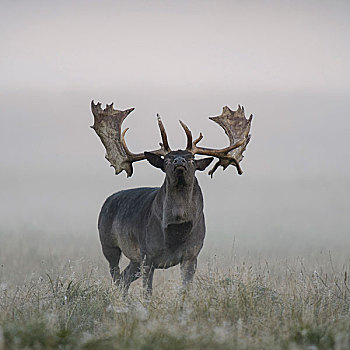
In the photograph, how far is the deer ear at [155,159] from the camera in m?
9.77

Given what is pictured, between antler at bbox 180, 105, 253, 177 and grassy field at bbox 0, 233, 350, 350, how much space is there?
4.81 feet

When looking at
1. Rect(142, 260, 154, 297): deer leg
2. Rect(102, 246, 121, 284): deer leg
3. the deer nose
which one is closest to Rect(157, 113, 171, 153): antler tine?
the deer nose

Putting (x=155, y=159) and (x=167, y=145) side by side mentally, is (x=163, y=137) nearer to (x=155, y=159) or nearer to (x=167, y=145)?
(x=167, y=145)

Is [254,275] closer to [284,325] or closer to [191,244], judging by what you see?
[191,244]

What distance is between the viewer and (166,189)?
9.50 metres

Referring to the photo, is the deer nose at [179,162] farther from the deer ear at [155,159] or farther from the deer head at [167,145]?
the deer ear at [155,159]

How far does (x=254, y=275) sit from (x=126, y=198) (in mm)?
3152

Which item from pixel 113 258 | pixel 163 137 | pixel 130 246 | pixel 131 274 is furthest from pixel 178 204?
pixel 113 258

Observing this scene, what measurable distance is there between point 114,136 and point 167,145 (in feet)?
4.20

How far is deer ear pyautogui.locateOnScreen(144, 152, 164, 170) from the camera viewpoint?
977 cm

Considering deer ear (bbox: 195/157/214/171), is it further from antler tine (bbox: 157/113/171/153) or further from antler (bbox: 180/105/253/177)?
antler tine (bbox: 157/113/171/153)

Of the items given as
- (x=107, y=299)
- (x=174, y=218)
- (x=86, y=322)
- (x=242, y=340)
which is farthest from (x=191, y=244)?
(x=242, y=340)

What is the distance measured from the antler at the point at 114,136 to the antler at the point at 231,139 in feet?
3.12

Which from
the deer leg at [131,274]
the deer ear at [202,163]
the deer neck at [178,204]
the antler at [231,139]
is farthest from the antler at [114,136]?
the deer leg at [131,274]
